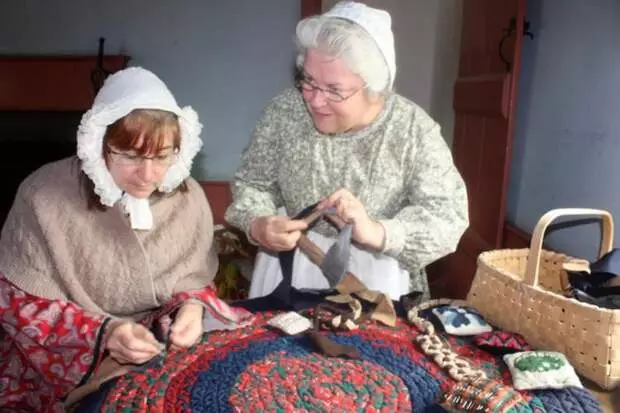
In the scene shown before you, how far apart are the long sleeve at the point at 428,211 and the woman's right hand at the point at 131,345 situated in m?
0.51

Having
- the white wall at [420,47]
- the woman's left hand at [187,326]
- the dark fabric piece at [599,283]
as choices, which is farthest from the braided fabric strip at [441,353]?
the white wall at [420,47]

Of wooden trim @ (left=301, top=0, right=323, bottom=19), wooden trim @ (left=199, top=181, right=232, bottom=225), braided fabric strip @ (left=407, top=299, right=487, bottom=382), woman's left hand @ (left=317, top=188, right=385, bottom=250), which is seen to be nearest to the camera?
braided fabric strip @ (left=407, top=299, right=487, bottom=382)

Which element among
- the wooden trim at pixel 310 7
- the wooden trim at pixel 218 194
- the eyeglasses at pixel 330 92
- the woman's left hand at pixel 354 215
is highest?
the wooden trim at pixel 310 7

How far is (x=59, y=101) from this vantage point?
304 centimetres

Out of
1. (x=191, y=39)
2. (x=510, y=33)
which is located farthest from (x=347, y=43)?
(x=191, y=39)

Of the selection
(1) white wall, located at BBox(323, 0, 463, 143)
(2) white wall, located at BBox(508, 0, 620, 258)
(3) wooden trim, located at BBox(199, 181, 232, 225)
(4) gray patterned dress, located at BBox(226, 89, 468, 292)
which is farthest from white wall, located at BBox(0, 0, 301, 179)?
(4) gray patterned dress, located at BBox(226, 89, 468, 292)

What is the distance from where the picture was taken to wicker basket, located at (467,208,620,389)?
3.22ft

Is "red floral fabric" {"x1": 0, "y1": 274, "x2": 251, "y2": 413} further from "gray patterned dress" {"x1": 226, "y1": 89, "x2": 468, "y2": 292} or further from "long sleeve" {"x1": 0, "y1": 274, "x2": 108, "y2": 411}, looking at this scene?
"gray patterned dress" {"x1": 226, "y1": 89, "x2": 468, "y2": 292}

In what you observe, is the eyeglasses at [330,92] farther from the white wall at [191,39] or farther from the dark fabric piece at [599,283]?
the white wall at [191,39]

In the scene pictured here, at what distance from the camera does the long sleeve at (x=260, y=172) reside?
1.44 meters

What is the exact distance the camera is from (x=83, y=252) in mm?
1135

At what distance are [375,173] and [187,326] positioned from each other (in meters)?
0.54

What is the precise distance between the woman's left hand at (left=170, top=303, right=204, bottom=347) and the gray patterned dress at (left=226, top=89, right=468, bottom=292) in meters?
0.31

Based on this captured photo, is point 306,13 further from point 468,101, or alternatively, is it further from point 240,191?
point 240,191
